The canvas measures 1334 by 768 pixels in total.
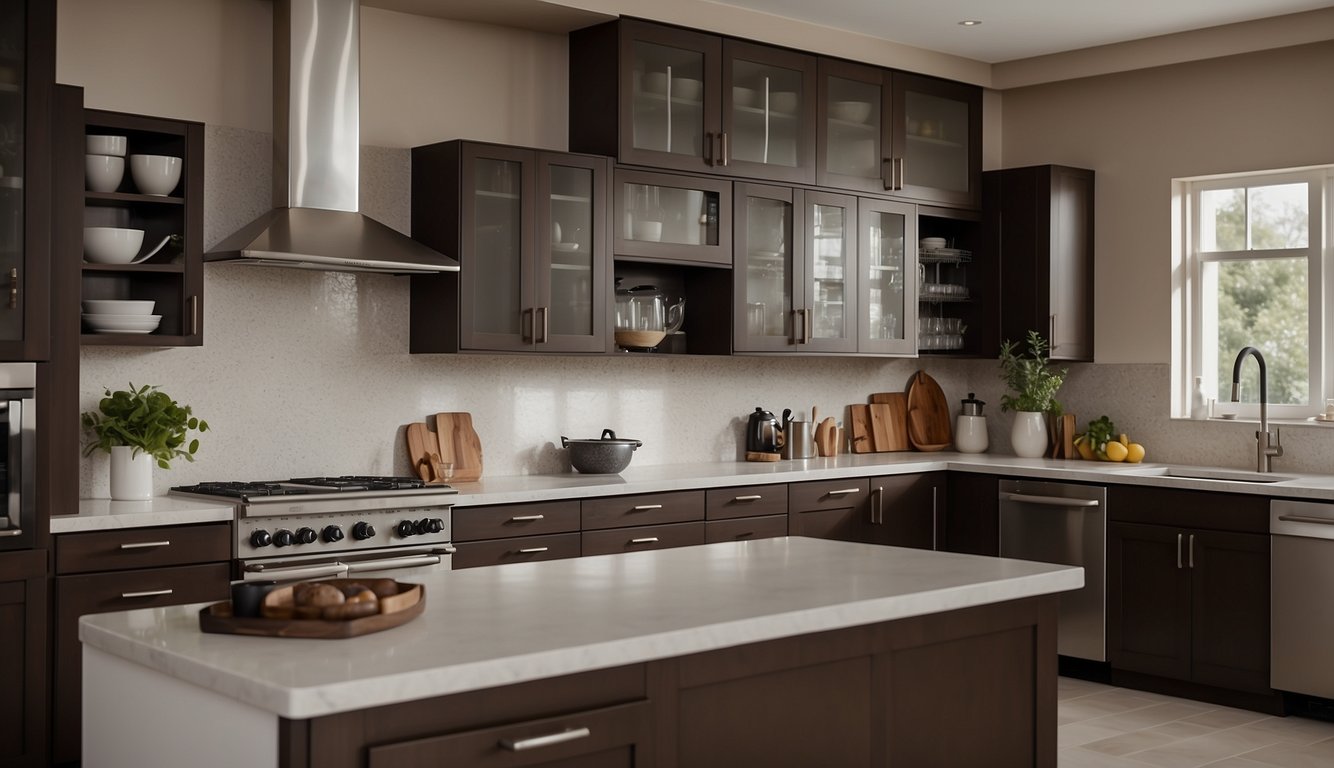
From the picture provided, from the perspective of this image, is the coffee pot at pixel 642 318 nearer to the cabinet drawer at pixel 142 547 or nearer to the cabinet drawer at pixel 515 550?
the cabinet drawer at pixel 515 550

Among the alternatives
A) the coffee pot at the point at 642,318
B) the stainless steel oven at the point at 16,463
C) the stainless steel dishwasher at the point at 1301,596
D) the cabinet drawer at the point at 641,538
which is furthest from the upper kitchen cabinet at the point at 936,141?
the stainless steel oven at the point at 16,463

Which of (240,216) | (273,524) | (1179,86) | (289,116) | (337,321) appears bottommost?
(273,524)

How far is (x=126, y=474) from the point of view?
4.33 m

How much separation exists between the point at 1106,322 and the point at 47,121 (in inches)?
196

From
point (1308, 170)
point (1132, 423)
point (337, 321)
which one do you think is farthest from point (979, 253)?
point (337, 321)

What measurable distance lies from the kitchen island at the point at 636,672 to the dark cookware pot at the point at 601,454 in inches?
80.7

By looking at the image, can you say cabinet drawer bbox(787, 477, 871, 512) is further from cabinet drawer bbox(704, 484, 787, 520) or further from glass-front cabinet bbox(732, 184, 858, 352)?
glass-front cabinet bbox(732, 184, 858, 352)

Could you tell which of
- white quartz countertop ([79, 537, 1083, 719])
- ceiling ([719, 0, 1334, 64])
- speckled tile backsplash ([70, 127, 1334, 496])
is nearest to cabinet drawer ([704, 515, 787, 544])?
speckled tile backsplash ([70, 127, 1334, 496])

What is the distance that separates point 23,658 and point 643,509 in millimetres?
2238

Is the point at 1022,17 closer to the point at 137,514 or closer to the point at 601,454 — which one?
the point at 601,454

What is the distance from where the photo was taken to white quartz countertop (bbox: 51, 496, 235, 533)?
3.89 m

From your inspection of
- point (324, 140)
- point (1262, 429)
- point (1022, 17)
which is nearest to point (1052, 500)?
point (1262, 429)

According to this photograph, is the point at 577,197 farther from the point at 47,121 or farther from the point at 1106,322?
the point at 1106,322

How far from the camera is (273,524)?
420cm
